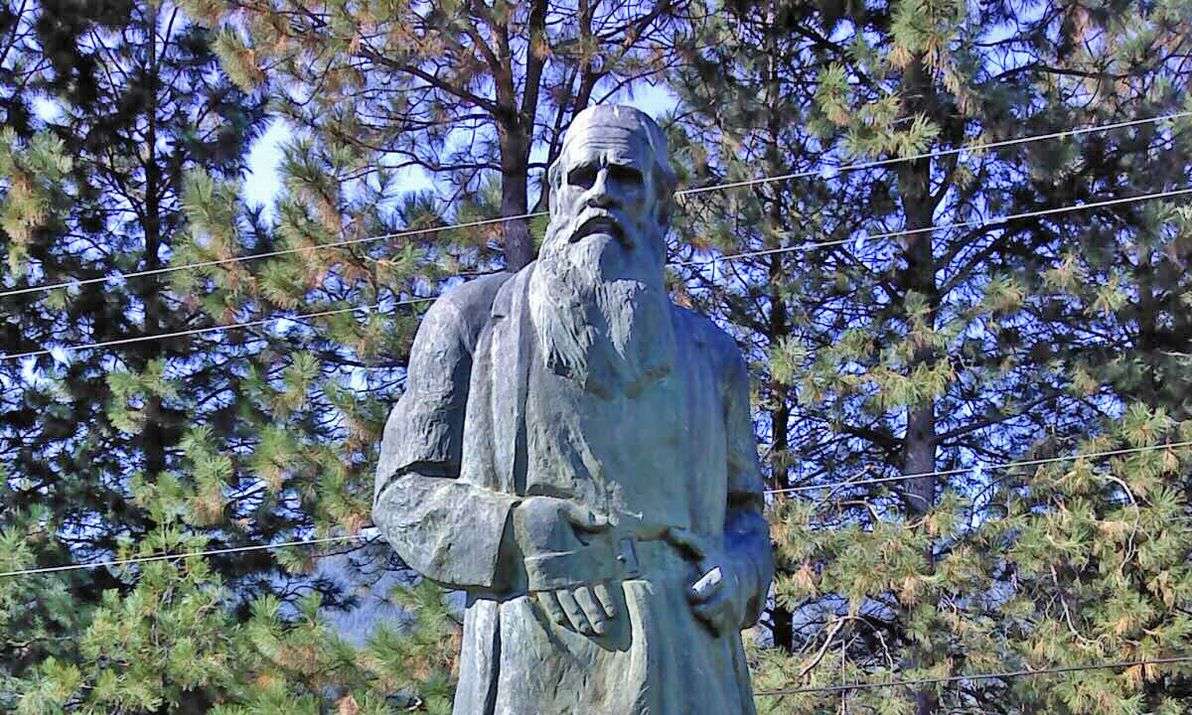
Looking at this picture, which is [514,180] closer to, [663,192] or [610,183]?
[663,192]

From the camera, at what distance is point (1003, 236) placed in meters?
9.54

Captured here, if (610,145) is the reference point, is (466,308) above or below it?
below

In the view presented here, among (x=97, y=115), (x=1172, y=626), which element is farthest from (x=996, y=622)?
(x=97, y=115)

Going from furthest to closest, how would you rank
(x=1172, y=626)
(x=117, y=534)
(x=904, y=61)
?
(x=117, y=534)
(x=904, y=61)
(x=1172, y=626)

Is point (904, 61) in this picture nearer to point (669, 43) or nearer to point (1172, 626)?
point (669, 43)

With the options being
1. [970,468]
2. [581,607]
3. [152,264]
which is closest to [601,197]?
[581,607]

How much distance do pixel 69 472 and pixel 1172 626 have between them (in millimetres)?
7107

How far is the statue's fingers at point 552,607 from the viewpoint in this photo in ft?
8.88

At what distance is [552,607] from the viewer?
8.90 feet

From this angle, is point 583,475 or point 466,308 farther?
point 466,308

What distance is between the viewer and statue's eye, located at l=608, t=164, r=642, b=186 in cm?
292

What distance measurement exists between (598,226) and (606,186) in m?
0.08

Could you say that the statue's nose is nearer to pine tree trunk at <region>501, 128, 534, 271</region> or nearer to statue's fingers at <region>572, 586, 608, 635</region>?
statue's fingers at <region>572, 586, 608, 635</region>

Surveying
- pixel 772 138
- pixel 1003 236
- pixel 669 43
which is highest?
pixel 669 43
